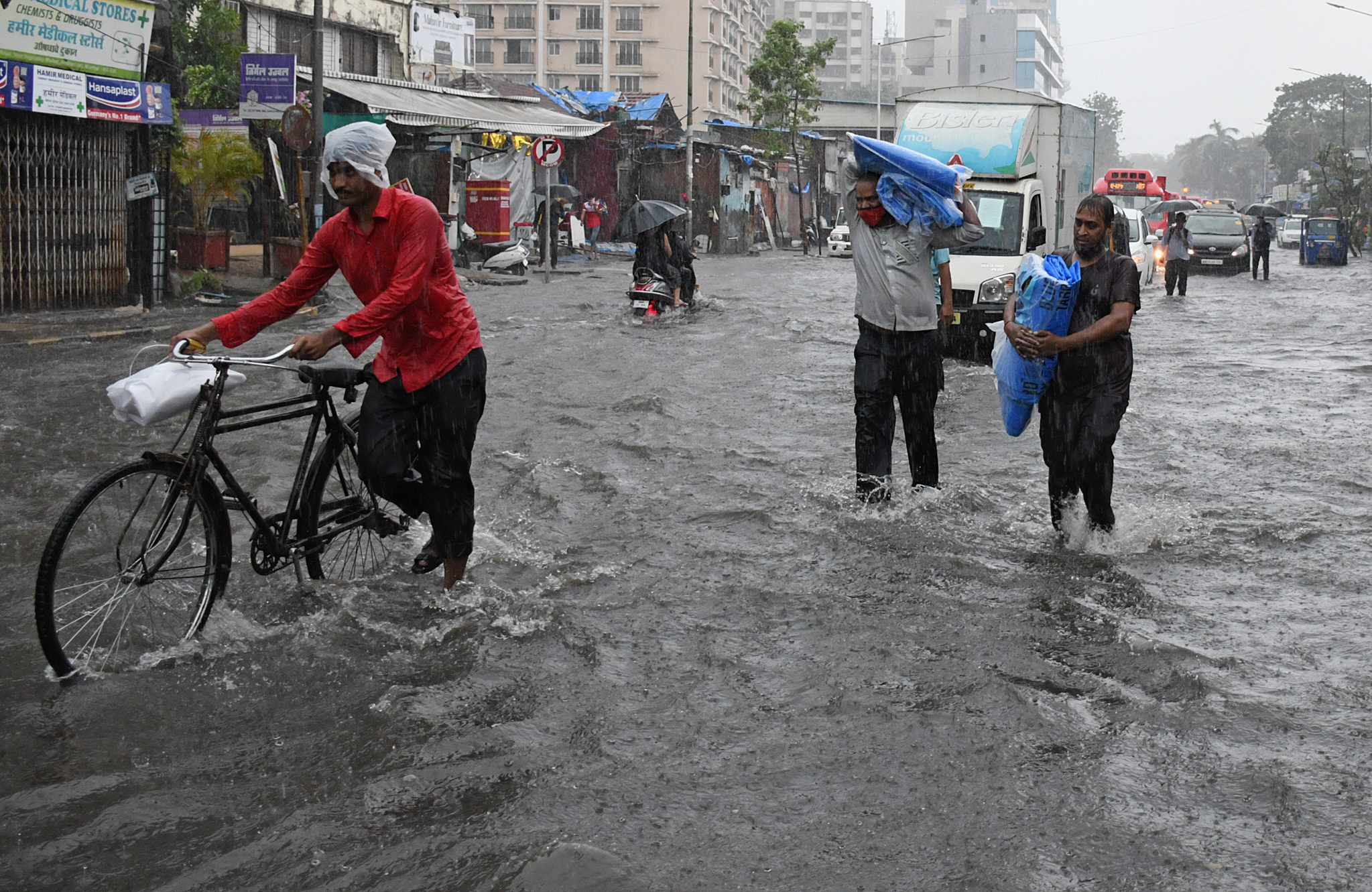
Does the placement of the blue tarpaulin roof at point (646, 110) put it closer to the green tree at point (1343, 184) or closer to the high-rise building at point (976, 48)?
the green tree at point (1343, 184)

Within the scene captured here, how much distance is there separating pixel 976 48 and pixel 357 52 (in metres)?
130

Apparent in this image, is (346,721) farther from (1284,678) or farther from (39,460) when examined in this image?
(39,460)

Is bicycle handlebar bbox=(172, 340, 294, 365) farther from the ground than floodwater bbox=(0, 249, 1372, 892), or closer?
farther from the ground

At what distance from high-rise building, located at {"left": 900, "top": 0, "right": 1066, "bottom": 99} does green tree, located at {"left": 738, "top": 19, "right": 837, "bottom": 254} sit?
97697 millimetres

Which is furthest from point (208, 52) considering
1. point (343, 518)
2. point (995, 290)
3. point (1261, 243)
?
point (343, 518)

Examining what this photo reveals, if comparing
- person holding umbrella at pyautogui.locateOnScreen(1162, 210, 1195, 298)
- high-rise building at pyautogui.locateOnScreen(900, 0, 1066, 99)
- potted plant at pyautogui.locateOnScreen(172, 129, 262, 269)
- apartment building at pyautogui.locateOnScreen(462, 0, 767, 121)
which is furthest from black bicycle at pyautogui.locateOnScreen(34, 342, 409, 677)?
high-rise building at pyautogui.locateOnScreen(900, 0, 1066, 99)

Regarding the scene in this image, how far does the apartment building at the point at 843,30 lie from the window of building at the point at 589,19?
87471mm

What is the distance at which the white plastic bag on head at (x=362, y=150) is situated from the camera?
15.4ft

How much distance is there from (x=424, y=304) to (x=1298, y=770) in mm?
Result: 3195

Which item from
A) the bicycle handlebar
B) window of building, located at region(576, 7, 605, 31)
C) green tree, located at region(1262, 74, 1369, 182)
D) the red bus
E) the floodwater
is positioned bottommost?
the floodwater

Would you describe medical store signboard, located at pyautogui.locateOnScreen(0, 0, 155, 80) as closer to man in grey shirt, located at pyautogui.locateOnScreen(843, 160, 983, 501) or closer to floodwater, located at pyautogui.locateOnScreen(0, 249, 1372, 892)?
floodwater, located at pyautogui.locateOnScreen(0, 249, 1372, 892)

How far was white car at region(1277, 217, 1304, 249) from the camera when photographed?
181ft

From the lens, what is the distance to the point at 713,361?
13891mm

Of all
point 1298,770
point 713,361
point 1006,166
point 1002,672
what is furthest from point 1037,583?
point 1006,166
